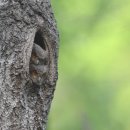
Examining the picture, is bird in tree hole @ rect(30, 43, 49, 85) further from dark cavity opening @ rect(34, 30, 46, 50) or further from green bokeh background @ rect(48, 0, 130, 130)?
green bokeh background @ rect(48, 0, 130, 130)

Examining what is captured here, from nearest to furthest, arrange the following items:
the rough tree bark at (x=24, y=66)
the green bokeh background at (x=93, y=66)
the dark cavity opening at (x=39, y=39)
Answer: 1. the rough tree bark at (x=24, y=66)
2. the dark cavity opening at (x=39, y=39)
3. the green bokeh background at (x=93, y=66)

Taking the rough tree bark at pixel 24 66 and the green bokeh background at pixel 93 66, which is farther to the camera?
the green bokeh background at pixel 93 66

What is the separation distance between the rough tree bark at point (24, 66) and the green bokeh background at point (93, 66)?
5.69m

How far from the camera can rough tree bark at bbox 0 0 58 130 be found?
2297mm

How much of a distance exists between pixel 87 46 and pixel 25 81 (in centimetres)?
594

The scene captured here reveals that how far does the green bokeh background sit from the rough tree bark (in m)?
5.69

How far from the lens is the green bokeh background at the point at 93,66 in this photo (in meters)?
→ 8.26

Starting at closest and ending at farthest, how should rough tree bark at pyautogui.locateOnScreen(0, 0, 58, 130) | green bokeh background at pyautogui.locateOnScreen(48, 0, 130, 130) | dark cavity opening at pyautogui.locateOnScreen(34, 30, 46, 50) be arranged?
rough tree bark at pyautogui.locateOnScreen(0, 0, 58, 130) → dark cavity opening at pyautogui.locateOnScreen(34, 30, 46, 50) → green bokeh background at pyautogui.locateOnScreen(48, 0, 130, 130)

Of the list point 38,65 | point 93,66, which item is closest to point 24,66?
point 38,65

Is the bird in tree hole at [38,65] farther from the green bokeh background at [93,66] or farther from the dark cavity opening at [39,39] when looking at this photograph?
the green bokeh background at [93,66]

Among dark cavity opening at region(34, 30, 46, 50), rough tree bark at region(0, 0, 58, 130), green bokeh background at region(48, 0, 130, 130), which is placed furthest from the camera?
green bokeh background at region(48, 0, 130, 130)

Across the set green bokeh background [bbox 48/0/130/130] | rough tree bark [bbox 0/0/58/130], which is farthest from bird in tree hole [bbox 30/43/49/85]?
green bokeh background [bbox 48/0/130/130]

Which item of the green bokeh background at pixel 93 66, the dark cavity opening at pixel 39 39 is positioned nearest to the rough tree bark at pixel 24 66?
the dark cavity opening at pixel 39 39

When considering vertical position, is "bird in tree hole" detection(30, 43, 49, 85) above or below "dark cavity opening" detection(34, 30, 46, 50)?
below
